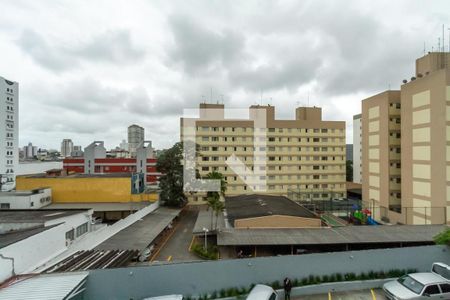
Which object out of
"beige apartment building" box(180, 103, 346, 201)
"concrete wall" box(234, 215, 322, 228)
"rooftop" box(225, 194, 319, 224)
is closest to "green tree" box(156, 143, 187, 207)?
"rooftop" box(225, 194, 319, 224)

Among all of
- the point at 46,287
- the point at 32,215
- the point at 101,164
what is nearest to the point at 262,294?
the point at 46,287

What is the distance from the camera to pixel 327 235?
60.2ft

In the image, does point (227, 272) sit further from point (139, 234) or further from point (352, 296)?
point (139, 234)

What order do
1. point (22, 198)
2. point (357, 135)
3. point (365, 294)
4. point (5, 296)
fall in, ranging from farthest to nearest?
point (357, 135) < point (22, 198) < point (365, 294) < point (5, 296)

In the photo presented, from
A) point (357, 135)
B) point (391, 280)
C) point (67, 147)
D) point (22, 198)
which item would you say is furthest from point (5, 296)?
point (67, 147)

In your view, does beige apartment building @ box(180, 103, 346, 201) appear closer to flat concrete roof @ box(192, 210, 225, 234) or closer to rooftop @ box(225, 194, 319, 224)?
rooftop @ box(225, 194, 319, 224)

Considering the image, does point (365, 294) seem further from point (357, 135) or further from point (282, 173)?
point (357, 135)

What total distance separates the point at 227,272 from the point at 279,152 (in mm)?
35046

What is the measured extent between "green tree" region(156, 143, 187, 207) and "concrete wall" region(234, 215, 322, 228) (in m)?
13.8

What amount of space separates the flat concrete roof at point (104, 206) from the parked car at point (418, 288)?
23.8 metres

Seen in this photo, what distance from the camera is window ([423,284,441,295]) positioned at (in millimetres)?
9469

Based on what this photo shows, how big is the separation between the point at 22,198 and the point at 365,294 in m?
28.3

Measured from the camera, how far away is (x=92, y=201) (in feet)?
100

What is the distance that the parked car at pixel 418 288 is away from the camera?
944 cm
